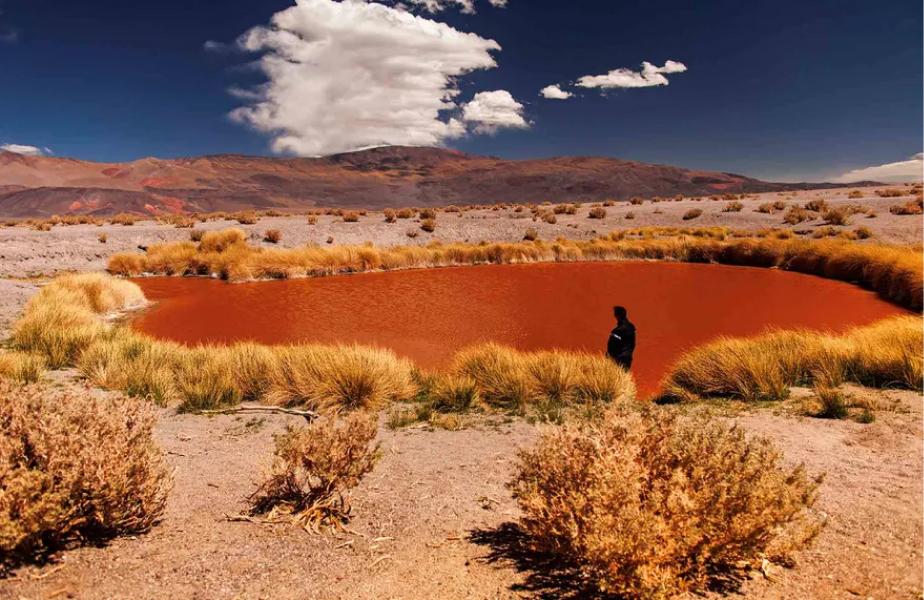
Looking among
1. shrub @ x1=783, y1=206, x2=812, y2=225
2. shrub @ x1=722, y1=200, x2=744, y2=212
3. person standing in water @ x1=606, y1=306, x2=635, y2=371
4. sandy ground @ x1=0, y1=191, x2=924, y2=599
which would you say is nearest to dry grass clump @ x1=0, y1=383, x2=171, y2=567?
sandy ground @ x1=0, y1=191, x2=924, y2=599

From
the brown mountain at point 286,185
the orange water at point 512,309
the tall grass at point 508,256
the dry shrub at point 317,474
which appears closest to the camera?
the dry shrub at point 317,474

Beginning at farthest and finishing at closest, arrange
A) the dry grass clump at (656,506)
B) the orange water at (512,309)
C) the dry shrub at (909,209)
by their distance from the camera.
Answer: the dry shrub at (909,209) → the orange water at (512,309) → the dry grass clump at (656,506)

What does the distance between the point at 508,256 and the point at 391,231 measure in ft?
25.4

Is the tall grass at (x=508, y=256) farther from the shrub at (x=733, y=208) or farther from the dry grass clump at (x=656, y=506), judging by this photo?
the dry grass clump at (x=656, y=506)

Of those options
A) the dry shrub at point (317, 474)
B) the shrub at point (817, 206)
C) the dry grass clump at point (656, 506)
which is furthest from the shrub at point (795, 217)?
the dry shrub at point (317, 474)

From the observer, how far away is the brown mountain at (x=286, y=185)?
104m

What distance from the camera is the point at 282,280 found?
1973cm

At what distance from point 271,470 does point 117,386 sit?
4863 millimetres

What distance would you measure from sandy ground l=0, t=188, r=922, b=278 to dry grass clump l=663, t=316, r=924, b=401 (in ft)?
62.9

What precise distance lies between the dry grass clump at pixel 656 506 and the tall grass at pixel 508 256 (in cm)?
1549

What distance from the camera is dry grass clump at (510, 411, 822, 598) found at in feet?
8.48

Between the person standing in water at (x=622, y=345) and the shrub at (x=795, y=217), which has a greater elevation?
the shrub at (x=795, y=217)

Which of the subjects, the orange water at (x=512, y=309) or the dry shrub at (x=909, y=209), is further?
the dry shrub at (x=909, y=209)

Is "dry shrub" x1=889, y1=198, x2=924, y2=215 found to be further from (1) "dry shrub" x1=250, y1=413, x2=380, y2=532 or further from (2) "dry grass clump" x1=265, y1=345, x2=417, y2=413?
(1) "dry shrub" x1=250, y1=413, x2=380, y2=532
